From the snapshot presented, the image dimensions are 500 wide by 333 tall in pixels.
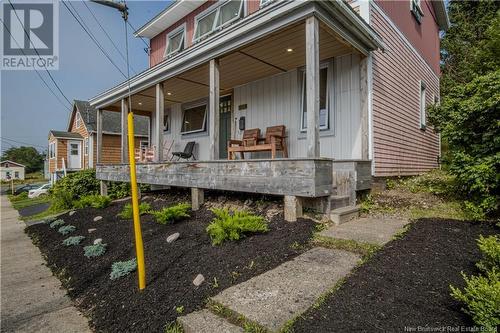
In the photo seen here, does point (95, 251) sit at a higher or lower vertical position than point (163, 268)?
lower

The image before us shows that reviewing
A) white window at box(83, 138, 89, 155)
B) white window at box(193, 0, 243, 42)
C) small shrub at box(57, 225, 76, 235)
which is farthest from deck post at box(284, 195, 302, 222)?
white window at box(83, 138, 89, 155)

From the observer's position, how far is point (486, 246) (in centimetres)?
186

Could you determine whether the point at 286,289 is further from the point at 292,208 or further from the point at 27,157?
the point at 27,157

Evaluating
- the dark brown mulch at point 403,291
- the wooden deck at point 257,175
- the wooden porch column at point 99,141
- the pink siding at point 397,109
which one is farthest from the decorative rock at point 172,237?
the wooden porch column at point 99,141

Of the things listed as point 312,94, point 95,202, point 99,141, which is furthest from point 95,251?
point 99,141

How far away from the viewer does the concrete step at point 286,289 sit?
5.61 feet

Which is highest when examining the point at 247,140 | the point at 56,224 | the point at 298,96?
the point at 298,96

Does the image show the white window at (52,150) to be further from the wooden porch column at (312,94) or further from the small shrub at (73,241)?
the wooden porch column at (312,94)

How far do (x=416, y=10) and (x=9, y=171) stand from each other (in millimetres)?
65104

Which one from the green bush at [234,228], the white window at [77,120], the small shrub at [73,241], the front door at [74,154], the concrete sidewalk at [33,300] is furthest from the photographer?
the white window at [77,120]

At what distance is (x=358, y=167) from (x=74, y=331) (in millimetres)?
4180

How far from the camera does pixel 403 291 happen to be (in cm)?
188

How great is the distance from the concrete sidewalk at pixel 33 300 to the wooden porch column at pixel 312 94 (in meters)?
2.99

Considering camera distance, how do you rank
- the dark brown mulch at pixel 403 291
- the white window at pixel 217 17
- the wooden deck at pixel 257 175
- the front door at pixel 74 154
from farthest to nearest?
the front door at pixel 74 154 < the white window at pixel 217 17 < the wooden deck at pixel 257 175 < the dark brown mulch at pixel 403 291
